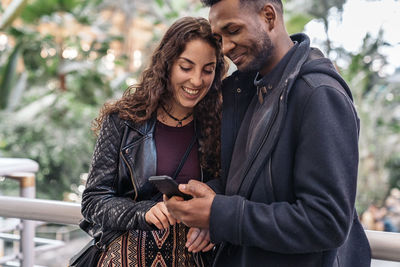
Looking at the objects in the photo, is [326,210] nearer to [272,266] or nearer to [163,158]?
[272,266]

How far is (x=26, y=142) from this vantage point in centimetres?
607

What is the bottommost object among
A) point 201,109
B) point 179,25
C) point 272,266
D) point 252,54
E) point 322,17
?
point 272,266

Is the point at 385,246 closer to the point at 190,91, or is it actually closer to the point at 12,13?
the point at 190,91

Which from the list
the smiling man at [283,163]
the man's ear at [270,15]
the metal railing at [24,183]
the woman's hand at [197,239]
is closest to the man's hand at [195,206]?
the smiling man at [283,163]

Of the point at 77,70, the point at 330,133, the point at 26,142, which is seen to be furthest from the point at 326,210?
the point at 26,142

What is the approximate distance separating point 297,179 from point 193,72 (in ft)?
1.97

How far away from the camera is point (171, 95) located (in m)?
1.47

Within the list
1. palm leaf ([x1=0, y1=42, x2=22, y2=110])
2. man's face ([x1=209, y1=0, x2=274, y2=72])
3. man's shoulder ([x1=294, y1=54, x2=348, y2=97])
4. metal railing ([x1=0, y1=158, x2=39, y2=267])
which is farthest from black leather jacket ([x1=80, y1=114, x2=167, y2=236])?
palm leaf ([x1=0, y1=42, x2=22, y2=110])

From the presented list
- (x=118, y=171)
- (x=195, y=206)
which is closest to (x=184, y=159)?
(x=118, y=171)

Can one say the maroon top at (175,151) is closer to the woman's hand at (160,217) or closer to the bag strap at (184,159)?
→ the bag strap at (184,159)

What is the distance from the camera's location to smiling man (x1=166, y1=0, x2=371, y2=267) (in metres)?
0.83

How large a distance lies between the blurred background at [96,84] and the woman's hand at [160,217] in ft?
13.0

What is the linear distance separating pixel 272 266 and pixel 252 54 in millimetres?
504

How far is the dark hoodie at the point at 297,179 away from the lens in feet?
2.73
